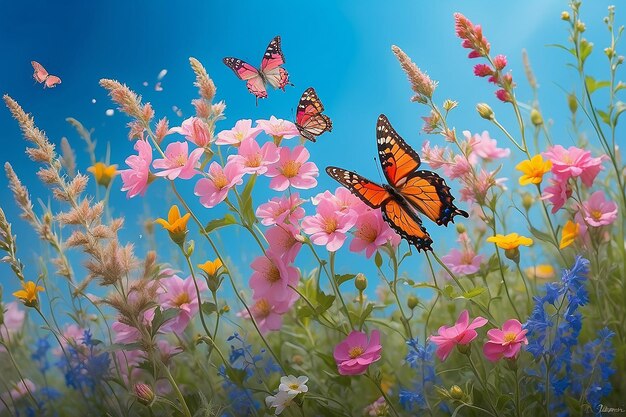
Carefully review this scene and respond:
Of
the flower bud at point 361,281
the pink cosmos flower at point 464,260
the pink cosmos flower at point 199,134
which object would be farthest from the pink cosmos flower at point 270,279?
the pink cosmos flower at point 464,260

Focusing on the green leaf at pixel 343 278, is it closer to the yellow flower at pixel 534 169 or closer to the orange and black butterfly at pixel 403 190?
the orange and black butterfly at pixel 403 190

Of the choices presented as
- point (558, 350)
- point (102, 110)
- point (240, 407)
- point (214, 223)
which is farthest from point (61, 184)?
point (558, 350)

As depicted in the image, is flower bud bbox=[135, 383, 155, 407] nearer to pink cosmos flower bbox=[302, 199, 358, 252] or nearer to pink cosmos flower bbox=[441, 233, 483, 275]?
pink cosmos flower bbox=[302, 199, 358, 252]

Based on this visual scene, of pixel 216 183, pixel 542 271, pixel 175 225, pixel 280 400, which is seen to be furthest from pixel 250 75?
pixel 542 271

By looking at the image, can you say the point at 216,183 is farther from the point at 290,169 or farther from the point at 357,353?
the point at 357,353

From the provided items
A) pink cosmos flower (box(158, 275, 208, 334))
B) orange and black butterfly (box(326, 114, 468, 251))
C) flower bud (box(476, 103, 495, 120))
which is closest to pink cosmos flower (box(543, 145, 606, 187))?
flower bud (box(476, 103, 495, 120))

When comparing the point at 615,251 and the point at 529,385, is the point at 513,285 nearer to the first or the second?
the point at 615,251
